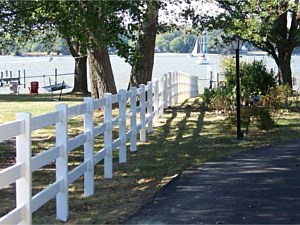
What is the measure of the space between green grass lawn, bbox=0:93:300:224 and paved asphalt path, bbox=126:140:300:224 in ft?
1.07

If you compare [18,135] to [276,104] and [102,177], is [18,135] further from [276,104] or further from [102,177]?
Result: [276,104]

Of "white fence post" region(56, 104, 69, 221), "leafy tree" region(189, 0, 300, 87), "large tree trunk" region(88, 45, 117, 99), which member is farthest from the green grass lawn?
"leafy tree" region(189, 0, 300, 87)

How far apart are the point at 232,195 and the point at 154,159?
396 centimetres

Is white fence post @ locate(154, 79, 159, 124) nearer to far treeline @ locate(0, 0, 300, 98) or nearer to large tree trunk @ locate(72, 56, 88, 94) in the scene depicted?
far treeline @ locate(0, 0, 300, 98)

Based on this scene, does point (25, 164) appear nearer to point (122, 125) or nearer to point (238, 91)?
point (122, 125)

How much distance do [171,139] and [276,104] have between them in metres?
4.99

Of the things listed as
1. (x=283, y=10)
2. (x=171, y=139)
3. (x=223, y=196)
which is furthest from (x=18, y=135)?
(x=283, y=10)

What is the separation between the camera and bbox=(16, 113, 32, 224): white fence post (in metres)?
6.39

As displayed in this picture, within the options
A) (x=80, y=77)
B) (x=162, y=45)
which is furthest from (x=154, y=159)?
(x=162, y=45)

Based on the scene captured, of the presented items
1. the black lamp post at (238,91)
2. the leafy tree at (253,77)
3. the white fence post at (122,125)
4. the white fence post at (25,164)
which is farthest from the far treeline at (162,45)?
the white fence post at (25,164)

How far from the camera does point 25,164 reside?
21.0ft

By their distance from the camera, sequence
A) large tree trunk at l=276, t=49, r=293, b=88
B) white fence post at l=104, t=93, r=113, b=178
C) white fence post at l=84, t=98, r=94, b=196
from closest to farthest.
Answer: white fence post at l=84, t=98, r=94, b=196 → white fence post at l=104, t=93, r=113, b=178 → large tree trunk at l=276, t=49, r=293, b=88

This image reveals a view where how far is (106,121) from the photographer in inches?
410

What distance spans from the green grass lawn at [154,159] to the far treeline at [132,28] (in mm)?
1934
